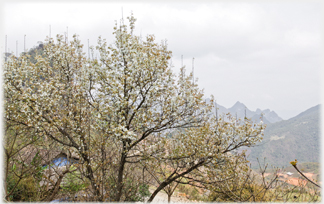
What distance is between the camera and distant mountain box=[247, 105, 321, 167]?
4819cm

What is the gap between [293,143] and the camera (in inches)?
2094

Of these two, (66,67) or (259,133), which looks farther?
(66,67)

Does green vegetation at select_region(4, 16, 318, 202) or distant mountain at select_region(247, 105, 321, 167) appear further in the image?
distant mountain at select_region(247, 105, 321, 167)

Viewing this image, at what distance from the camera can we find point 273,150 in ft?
174

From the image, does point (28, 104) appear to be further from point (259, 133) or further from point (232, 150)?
point (259, 133)

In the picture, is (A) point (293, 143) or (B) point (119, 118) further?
(A) point (293, 143)

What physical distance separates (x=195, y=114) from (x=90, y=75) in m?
3.01

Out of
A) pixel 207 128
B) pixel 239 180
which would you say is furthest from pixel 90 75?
pixel 239 180

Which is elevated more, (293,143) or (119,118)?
(119,118)

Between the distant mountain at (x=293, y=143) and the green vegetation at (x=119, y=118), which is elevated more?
the green vegetation at (x=119, y=118)

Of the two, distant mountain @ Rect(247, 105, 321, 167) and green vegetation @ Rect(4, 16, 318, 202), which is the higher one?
green vegetation @ Rect(4, 16, 318, 202)

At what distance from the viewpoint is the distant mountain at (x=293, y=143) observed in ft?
158

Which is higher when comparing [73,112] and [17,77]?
[17,77]

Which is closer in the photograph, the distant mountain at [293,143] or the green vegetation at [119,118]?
the green vegetation at [119,118]
